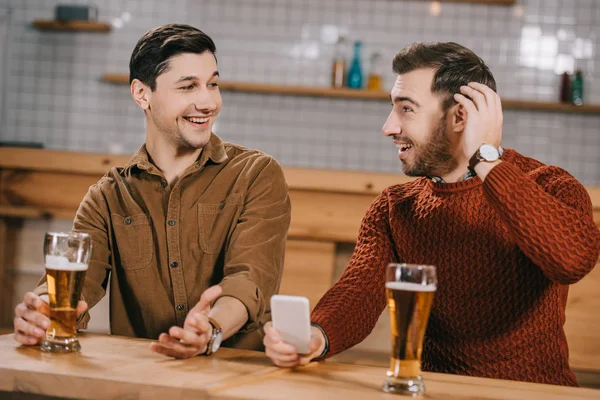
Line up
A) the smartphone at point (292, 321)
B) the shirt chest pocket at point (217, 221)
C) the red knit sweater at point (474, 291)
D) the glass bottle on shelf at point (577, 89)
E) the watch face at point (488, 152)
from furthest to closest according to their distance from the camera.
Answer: the glass bottle on shelf at point (577, 89), the shirt chest pocket at point (217, 221), the red knit sweater at point (474, 291), the watch face at point (488, 152), the smartphone at point (292, 321)

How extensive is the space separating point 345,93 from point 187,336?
138 inches

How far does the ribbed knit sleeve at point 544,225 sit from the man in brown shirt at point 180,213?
0.54 m

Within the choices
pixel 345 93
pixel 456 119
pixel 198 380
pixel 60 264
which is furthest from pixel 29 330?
pixel 345 93

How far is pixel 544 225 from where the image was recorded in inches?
54.4

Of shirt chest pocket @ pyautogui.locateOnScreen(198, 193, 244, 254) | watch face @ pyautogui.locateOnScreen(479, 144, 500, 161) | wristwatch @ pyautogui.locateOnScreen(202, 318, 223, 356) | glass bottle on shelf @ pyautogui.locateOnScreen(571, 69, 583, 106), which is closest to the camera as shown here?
wristwatch @ pyautogui.locateOnScreen(202, 318, 223, 356)

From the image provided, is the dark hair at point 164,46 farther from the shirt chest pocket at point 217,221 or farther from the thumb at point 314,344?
the thumb at point 314,344

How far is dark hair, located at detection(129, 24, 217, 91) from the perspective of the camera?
1.88m

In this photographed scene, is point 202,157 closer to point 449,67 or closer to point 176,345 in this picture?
point 449,67

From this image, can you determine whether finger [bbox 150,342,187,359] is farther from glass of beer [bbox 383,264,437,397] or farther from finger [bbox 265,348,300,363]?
glass of beer [bbox 383,264,437,397]

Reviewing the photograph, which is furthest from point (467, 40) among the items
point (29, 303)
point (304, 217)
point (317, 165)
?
point (29, 303)

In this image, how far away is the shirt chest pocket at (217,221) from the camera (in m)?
1.79

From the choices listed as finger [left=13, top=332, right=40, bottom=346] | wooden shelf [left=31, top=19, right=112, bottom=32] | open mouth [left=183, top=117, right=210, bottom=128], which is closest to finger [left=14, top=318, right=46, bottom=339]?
finger [left=13, top=332, right=40, bottom=346]

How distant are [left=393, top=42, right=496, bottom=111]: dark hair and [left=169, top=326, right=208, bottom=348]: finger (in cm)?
80

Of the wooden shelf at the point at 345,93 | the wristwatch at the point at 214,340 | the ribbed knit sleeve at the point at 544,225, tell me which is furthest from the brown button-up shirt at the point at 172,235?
the wooden shelf at the point at 345,93
